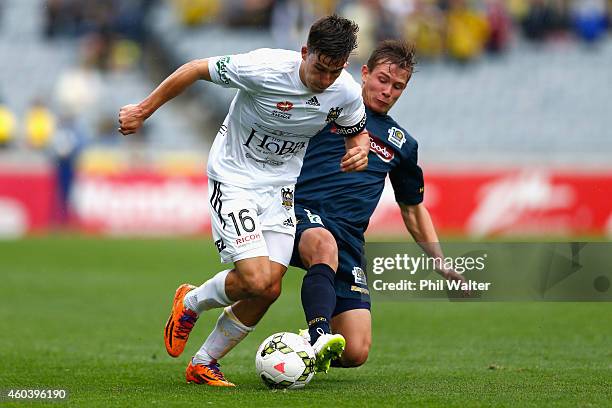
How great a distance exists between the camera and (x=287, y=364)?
6.31 metres

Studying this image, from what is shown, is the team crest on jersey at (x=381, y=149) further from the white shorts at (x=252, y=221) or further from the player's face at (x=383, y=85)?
the white shorts at (x=252, y=221)

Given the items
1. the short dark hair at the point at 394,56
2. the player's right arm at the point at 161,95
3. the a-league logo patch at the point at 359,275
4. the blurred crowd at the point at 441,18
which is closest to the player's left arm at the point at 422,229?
the a-league logo patch at the point at 359,275

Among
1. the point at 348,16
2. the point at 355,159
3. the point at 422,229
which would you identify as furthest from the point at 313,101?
the point at 348,16

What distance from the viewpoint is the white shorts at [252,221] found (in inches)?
260

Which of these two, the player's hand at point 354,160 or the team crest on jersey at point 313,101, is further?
the team crest on jersey at point 313,101

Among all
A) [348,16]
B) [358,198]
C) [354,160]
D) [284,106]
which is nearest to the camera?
[354,160]

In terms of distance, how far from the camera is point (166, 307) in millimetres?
11539

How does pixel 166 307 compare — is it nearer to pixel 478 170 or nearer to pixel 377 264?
pixel 377 264

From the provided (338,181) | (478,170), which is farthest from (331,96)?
(478,170)

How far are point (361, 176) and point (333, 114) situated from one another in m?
0.99

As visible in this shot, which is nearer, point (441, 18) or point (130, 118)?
point (130, 118)

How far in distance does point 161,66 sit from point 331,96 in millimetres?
18943

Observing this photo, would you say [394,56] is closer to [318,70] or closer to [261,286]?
[318,70]

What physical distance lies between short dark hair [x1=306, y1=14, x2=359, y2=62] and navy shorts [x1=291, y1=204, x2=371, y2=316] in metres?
1.39
